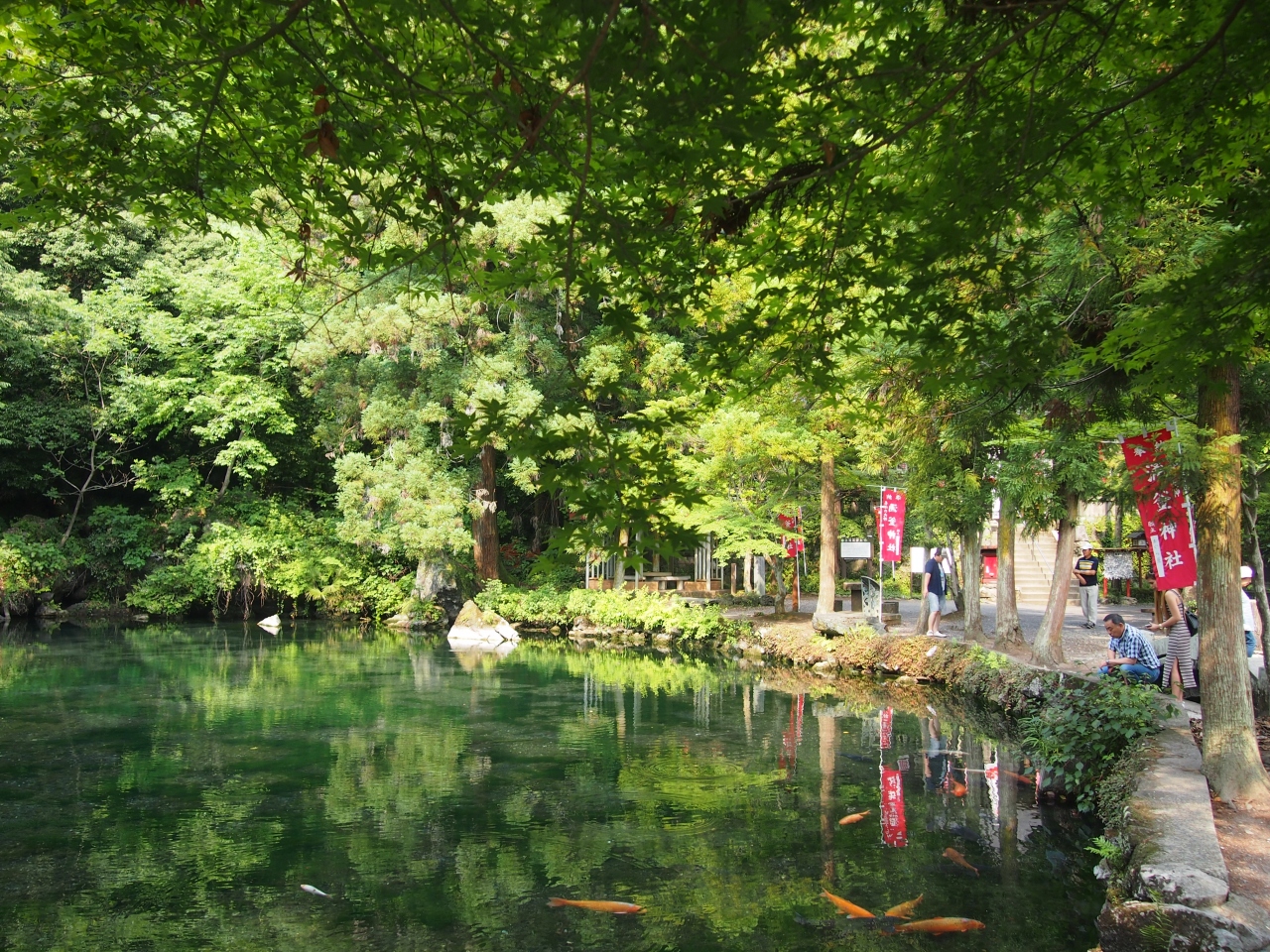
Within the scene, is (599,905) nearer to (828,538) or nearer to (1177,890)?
(1177,890)

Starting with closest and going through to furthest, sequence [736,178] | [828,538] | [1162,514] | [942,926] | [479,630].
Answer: [736,178], [942,926], [1162,514], [828,538], [479,630]

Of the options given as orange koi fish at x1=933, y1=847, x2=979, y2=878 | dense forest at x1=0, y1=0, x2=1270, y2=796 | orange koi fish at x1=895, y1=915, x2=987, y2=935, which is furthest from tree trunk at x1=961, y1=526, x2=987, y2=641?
orange koi fish at x1=895, y1=915, x2=987, y2=935

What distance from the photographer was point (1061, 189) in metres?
3.81

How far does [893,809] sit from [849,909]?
204 centimetres

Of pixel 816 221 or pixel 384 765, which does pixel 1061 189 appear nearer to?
pixel 816 221

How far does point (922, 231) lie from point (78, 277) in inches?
928

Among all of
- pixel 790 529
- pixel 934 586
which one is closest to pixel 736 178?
pixel 934 586

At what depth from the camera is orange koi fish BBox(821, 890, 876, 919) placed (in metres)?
5.34

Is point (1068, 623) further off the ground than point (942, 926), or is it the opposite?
point (1068, 623)

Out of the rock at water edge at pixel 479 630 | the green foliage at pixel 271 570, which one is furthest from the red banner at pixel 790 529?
the green foliage at pixel 271 570

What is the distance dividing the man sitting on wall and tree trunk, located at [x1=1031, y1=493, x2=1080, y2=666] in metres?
1.99

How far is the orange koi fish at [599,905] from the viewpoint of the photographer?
5.43 metres

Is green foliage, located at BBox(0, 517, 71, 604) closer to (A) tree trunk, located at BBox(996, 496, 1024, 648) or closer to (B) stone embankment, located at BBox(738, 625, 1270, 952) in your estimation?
(A) tree trunk, located at BBox(996, 496, 1024, 648)

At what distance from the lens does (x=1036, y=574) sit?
75.9 feet
